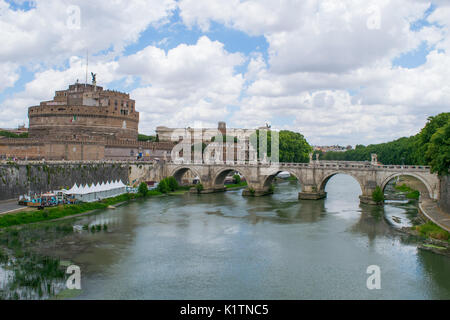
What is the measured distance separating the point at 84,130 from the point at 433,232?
41.4 meters

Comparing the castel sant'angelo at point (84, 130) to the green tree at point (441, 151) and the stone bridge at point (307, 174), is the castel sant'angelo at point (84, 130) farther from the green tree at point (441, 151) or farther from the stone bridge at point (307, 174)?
the green tree at point (441, 151)

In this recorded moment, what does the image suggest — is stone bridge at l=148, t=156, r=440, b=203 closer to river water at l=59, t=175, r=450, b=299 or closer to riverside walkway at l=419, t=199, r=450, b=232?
riverside walkway at l=419, t=199, r=450, b=232

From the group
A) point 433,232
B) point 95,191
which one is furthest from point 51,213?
point 433,232

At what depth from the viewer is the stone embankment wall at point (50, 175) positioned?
26.8m

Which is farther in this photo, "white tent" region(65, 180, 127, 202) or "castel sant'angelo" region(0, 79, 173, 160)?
"castel sant'angelo" region(0, 79, 173, 160)

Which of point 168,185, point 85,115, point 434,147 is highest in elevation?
point 85,115

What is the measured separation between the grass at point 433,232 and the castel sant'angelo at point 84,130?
105 feet

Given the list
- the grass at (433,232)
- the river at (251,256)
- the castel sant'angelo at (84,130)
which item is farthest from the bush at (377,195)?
the castel sant'angelo at (84,130)

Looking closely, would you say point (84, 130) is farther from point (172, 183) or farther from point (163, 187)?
point (163, 187)

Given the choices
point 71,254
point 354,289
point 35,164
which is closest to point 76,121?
point 35,164

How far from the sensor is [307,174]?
34.6 m

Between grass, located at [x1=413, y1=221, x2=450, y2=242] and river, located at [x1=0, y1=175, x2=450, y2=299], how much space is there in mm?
1258

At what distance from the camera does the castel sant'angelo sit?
39.5 m

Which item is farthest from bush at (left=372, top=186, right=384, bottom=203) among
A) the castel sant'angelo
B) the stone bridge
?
the castel sant'angelo
